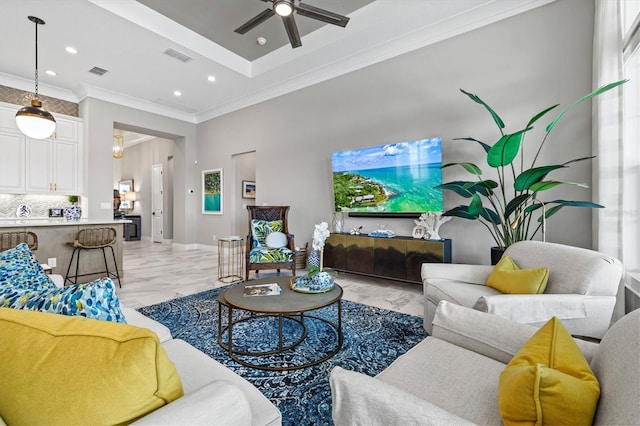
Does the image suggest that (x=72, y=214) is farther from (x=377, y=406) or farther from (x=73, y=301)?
(x=377, y=406)

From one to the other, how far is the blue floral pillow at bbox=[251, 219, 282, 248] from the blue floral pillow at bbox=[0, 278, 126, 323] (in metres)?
3.40

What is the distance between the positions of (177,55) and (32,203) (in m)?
3.96

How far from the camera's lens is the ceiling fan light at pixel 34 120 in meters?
3.69

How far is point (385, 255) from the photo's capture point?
3.92 metres

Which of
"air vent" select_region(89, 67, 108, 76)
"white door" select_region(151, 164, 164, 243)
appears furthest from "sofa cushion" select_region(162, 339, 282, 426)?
"white door" select_region(151, 164, 164, 243)

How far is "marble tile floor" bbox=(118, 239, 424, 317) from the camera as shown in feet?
11.1

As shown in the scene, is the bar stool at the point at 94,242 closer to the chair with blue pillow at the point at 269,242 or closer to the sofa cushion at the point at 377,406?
the chair with blue pillow at the point at 269,242

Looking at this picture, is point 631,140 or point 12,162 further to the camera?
point 12,162

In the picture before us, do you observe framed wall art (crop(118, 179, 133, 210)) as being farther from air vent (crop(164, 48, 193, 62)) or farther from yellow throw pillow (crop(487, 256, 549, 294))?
yellow throw pillow (crop(487, 256, 549, 294))

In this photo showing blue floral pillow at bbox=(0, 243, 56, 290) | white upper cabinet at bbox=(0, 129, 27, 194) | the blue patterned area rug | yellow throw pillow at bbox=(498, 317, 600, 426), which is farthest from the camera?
white upper cabinet at bbox=(0, 129, 27, 194)

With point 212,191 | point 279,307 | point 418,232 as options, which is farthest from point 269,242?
point 212,191

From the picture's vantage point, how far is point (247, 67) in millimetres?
5207

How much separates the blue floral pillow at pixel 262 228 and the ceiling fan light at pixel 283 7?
2.79 meters

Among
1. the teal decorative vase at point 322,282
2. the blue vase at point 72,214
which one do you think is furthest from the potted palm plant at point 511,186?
the blue vase at point 72,214
